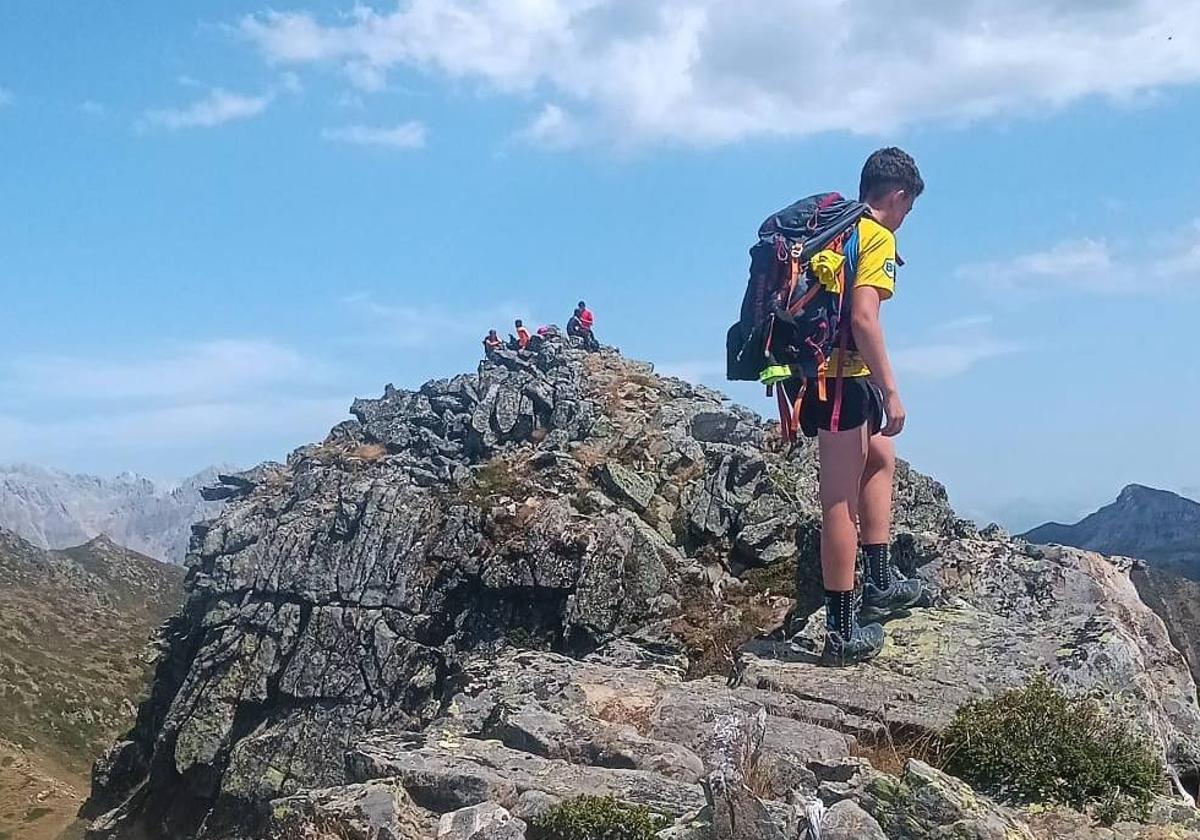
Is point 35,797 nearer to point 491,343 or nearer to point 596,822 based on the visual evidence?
point 491,343

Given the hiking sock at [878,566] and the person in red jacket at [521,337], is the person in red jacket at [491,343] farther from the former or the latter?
the hiking sock at [878,566]

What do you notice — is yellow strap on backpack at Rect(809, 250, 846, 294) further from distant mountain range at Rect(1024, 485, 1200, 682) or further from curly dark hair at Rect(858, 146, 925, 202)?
distant mountain range at Rect(1024, 485, 1200, 682)

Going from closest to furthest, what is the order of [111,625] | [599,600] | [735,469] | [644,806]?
[644,806] < [599,600] < [735,469] < [111,625]

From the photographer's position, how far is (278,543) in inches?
1170

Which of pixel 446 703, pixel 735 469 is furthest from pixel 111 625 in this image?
pixel 446 703

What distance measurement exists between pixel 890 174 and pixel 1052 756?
480 cm

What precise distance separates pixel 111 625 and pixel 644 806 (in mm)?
103375

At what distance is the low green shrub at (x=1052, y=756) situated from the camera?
7.08 metres

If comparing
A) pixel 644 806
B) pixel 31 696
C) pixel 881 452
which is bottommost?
pixel 31 696

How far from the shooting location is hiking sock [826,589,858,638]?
31.4 feet

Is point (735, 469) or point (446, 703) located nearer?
point (446, 703)

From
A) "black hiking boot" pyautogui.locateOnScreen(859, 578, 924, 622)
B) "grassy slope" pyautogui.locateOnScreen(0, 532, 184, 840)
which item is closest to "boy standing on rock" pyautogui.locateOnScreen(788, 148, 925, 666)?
"black hiking boot" pyautogui.locateOnScreen(859, 578, 924, 622)

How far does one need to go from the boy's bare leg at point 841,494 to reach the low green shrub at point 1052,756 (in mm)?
1714

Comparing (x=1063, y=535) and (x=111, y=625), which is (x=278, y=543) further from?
(x=1063, y=535)
